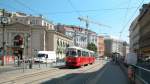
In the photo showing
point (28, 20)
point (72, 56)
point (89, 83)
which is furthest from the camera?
point (28, 20)

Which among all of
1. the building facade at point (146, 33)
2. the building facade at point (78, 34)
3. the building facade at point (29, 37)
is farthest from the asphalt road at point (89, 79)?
the building facade at point (78, 34)

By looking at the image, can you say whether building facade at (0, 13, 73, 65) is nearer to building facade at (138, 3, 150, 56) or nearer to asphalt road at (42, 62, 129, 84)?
building facade at (138, 3, 150, 56)

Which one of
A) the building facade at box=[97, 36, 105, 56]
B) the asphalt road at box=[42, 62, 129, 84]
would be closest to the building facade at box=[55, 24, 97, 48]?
the building facade at box=[97, 36, 105, 56]

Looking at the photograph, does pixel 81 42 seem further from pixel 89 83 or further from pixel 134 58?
pixel 89 83

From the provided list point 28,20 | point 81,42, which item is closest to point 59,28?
point 81,42

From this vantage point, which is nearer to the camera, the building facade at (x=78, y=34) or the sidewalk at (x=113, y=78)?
the sidewalk at (x=113, y=78)

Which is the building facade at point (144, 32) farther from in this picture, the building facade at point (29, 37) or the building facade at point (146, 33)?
the building facade at point (29, 37)

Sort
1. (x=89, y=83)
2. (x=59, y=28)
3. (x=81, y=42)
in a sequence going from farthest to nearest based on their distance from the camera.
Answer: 1. (x=81, y=42)
2. (x=59, y=28)
3. (x=89, y=83)

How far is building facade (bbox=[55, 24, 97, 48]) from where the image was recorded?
13650 centimetres

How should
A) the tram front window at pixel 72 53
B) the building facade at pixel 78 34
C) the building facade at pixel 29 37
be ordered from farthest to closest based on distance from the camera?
the building facade at pixel 78 34
the building facade at pixel 29 37
the tram front window at pixel 72 53

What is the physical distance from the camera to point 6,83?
829 inches

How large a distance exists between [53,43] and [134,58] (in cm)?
5847

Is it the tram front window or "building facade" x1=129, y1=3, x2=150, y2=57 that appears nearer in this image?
the tram front window

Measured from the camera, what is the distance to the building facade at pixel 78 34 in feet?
448
